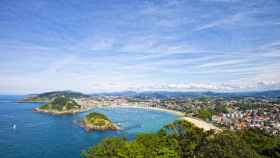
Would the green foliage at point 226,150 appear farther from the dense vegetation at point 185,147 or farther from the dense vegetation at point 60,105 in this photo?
the dense vegetation at point 60,105

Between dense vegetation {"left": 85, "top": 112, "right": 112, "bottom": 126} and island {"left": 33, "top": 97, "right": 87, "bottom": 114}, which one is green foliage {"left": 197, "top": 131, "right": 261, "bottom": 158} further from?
island {"left": 33, "top": 97, "right": 87, "bottom": 114}

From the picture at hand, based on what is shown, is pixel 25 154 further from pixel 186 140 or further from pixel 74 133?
pixel 186 140

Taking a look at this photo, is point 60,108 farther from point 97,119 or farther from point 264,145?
point 264,145

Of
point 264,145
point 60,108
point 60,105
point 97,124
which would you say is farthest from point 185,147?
point 60,105

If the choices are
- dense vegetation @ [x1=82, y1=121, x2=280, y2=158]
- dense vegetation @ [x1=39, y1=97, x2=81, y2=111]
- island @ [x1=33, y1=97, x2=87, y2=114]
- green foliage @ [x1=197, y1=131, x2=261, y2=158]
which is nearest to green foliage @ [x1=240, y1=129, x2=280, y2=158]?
dense vegetation @ [x1=82, y1=121, x2=280, y2=158]

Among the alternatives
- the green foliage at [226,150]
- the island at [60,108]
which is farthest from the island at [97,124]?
the green foliage at [226,150]

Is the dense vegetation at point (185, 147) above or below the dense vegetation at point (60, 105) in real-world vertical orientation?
above

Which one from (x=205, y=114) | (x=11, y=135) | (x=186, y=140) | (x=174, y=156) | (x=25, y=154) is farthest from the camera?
(x=205, y=114)

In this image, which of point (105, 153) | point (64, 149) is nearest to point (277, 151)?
point (105, 153)
